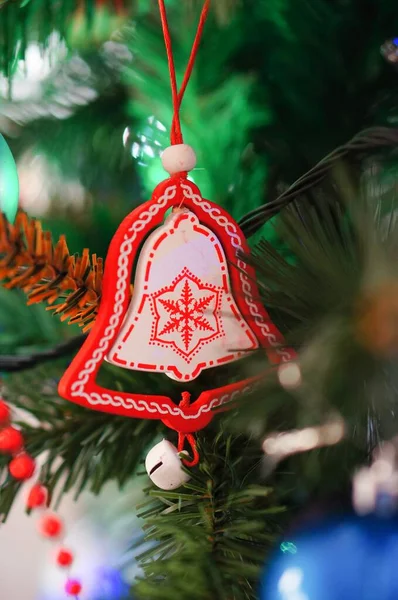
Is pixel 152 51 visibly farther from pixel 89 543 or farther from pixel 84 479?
pixel 89 543

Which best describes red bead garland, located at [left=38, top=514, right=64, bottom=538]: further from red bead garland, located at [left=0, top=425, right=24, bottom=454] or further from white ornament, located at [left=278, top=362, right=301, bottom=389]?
white ornament, located at [left=278, top=362, right=301, bottom=389]

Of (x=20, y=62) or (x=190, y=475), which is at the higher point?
(x=20, y=62)

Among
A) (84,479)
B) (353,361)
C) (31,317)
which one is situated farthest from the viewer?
(31,317)

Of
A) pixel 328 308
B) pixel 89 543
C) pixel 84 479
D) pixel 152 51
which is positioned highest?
pixel 152 51

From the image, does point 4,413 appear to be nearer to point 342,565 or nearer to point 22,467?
point 22,467

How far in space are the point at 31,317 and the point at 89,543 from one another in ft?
0.72

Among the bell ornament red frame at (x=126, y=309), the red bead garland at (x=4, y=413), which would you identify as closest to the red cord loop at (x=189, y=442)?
the bell ornament red frame at (x=126, y=309)

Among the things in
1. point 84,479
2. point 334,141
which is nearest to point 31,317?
point 84,479

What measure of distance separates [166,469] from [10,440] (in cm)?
11

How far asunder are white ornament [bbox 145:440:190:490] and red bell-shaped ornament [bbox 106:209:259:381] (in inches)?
1.7

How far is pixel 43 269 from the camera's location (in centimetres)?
27

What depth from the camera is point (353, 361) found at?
25 cm

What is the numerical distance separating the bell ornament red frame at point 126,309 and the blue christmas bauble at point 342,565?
87mm

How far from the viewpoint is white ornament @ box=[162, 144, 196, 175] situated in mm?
318
